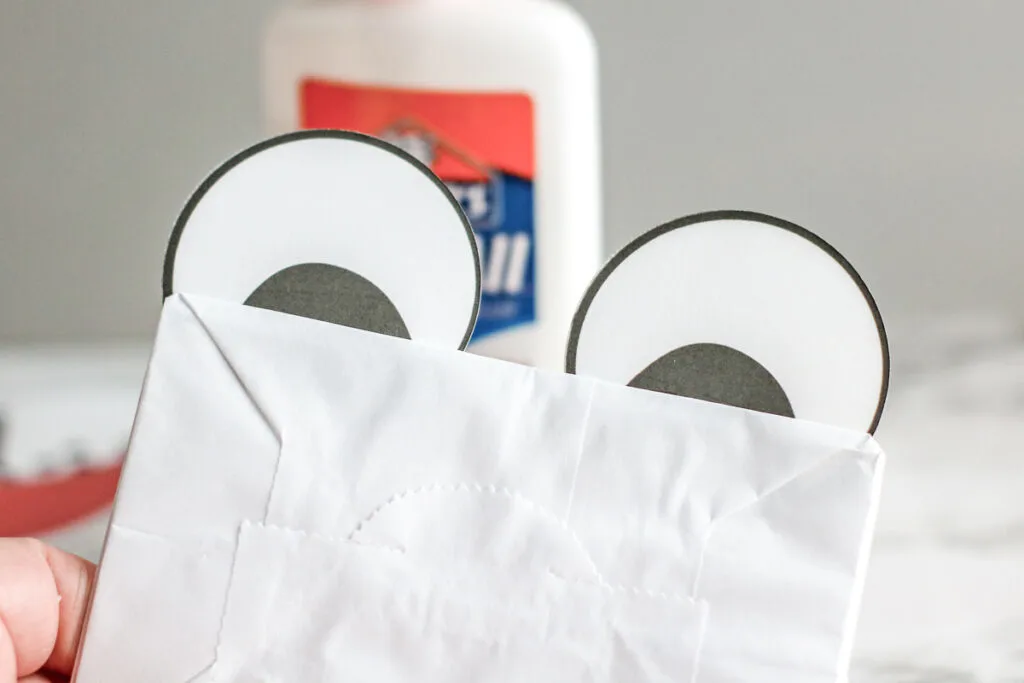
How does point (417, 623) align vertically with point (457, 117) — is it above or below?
below

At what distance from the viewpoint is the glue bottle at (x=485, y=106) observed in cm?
42

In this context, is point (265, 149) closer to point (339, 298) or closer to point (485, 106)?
point (339, 298)

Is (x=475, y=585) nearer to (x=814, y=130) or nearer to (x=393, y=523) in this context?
(x=393, y=523)

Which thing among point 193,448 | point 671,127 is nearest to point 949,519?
point 671,127

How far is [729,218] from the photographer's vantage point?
0.25 meters

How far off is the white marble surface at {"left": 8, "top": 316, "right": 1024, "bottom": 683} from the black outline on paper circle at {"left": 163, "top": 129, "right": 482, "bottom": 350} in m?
0.20

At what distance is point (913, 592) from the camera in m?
0.39

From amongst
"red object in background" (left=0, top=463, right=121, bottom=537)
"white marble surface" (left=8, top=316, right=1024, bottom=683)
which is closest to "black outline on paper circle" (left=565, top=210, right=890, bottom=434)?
"white marble surface" (left=8, top=316, right=1024, bottom=683)

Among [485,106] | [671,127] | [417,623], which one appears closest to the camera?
[417,623]

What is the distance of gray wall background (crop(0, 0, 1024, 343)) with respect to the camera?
509mm

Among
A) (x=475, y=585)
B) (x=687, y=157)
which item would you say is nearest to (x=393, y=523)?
(x=475, y=585)

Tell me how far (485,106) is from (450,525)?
0.78 feet

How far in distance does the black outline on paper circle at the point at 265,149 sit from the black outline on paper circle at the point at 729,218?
0.09ft

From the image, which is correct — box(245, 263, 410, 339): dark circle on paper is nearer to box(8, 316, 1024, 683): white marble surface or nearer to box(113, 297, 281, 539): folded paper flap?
box(113, 297, 281, 539): folded paper flap
